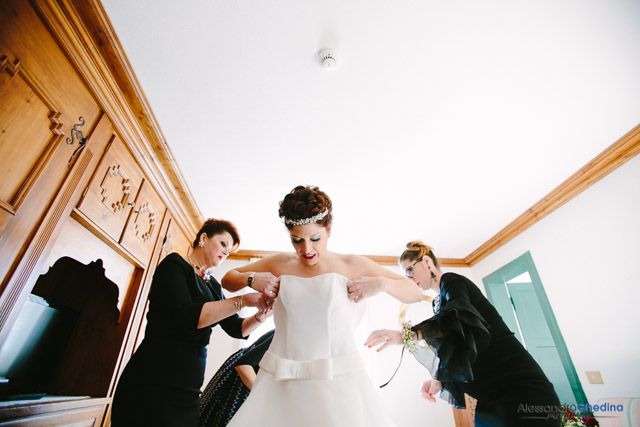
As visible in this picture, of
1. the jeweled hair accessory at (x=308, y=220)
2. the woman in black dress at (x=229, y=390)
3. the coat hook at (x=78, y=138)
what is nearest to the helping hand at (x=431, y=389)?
the woman in black dress at (x=229, y=390)

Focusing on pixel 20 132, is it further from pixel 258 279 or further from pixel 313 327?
pixel 313 327

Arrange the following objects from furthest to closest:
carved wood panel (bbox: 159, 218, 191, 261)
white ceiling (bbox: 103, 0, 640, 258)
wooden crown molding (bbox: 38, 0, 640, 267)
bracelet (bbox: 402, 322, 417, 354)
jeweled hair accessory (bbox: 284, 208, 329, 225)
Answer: carved wood panel (bbox: 159, 218, 191, 261) < white ceiling (bbox: 103, 0, 640, 258) < wooden crown molding (bbox: 38, 0, 640, 267) < bracelet (bbox: 402, 322, 417, 354) < jeweled hair accessory (bbox: 284, 208, 329, 225)

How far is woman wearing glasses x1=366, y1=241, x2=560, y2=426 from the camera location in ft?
4.70

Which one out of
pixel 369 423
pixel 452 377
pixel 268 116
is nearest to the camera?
pixel 369 423

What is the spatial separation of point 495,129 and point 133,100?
2991 millimetres

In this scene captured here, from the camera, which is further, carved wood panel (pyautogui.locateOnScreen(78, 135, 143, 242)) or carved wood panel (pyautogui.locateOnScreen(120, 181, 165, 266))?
carved wood panel (pyautogui.locateOnScreen(120, 181, 165, 266))

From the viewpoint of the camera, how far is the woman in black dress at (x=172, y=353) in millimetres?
1241

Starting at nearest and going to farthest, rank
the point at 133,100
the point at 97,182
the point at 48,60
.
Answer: the point at 48,60
the point at 97,182
the point at 133,100

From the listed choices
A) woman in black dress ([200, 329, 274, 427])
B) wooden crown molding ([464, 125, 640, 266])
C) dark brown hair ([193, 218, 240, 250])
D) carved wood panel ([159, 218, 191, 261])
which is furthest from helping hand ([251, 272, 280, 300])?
wooden crown molding ([464, 125, 640, 266])

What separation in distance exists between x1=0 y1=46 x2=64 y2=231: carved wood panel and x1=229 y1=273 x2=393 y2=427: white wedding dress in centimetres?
134

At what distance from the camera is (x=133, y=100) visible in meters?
2.40

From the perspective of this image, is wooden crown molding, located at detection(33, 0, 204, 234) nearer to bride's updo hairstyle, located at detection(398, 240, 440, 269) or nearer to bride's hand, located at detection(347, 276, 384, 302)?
bride's hand, located at detection(347, 276, 384, 302)

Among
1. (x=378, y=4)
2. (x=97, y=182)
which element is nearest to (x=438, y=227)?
(x=378, y=4)

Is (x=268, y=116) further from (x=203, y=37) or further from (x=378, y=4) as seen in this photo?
(x=378, y=4)
